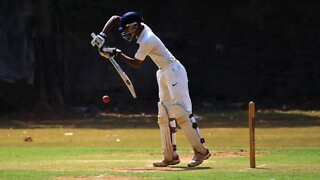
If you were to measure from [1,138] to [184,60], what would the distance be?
1381 centimetres

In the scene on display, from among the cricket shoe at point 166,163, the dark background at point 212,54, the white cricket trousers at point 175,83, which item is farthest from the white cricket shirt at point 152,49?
the dark background at point 212,54

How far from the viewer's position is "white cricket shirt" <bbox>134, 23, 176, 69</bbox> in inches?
488

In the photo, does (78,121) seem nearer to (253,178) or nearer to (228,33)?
(228,33)

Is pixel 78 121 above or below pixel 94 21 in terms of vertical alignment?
below

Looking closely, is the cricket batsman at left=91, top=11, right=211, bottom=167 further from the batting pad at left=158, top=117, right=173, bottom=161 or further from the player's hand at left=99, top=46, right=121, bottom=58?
the player's hand at left=99, top=46, right=121, bottom=58

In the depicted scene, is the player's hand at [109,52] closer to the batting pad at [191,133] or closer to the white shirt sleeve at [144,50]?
the white shirt sleeve at [144,50]

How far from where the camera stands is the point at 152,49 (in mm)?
12461

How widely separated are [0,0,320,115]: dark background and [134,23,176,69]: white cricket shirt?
2054 cm

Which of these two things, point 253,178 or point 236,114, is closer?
point 253,178

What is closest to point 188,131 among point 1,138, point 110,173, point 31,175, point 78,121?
point 110,173

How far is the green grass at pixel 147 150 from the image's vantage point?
11.4 m

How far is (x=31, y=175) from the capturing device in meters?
11.1

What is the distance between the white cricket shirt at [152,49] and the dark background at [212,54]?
20.5 meters

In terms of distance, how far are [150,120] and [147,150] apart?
36.2ft
